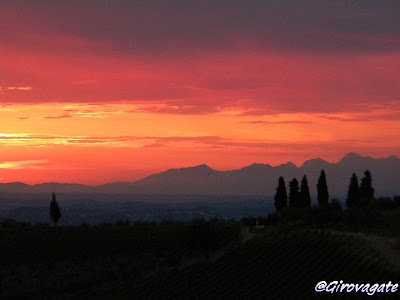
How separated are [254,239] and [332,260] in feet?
59.0

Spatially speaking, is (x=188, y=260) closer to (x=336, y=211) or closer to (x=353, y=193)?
(x=336, y=211)

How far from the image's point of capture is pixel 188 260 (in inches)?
3118

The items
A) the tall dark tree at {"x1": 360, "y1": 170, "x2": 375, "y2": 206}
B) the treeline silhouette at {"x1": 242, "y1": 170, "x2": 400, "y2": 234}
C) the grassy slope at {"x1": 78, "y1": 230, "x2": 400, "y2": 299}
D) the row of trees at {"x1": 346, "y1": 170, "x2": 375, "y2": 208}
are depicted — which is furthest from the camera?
the tall dark tree at {"x1": 360, "y1": 170, "x2": 375, "y2": 206}

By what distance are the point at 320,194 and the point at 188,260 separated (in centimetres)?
2879

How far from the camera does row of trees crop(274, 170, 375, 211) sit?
9806 cm

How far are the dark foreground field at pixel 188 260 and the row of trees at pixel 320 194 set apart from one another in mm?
9607

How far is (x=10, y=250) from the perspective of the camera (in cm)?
8775

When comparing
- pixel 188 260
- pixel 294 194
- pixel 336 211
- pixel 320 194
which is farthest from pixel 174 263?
pixel 320 194

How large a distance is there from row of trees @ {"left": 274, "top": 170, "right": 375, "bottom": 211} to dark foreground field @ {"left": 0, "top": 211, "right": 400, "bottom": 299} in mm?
9607

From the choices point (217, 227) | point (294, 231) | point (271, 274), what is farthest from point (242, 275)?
point (217, 227)

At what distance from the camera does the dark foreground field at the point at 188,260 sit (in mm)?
61469

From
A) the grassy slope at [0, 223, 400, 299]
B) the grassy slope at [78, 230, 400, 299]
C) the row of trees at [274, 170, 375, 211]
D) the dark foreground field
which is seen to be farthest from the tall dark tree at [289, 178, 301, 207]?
the grassy slope at [78, 230, 400, 299]

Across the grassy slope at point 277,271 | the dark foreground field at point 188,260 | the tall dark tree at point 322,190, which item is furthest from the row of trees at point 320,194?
the grassy slope at point 277,271

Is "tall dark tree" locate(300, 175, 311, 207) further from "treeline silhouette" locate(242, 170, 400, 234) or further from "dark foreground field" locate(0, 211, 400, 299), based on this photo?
"dark foreground field" locate(0, 211, 400, 299)
